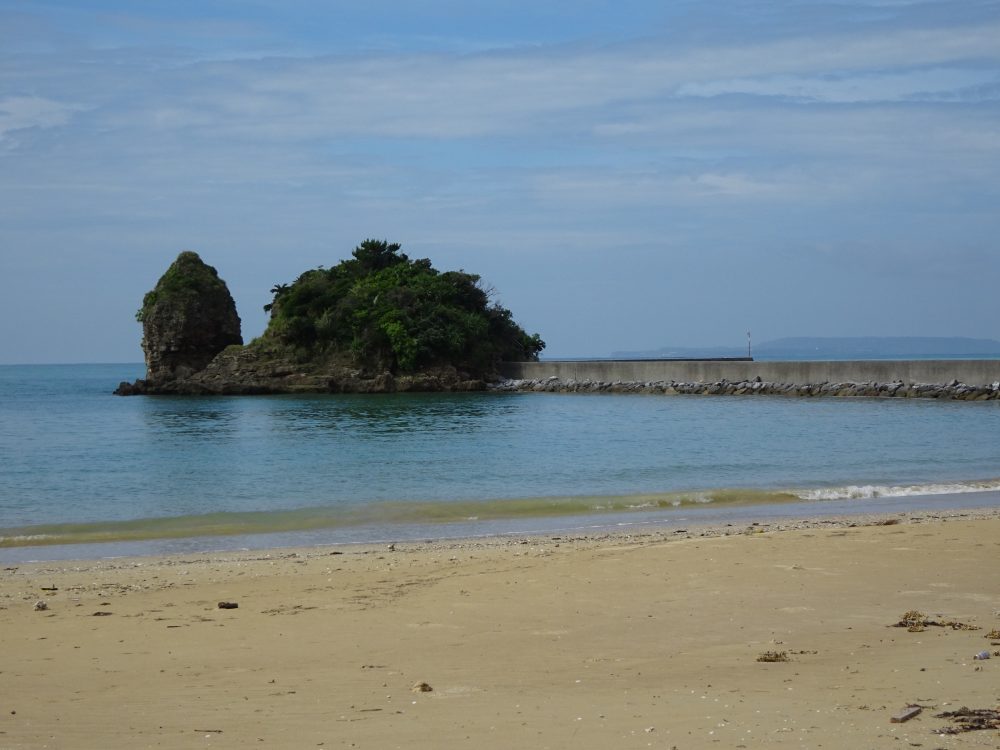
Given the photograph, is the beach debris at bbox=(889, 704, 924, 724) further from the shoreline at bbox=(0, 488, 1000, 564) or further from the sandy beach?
the shoreline at bbox=(0, 488, 1000, 564)

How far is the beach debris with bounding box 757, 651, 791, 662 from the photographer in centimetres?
712

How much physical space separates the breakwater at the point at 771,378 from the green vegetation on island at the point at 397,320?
305cm

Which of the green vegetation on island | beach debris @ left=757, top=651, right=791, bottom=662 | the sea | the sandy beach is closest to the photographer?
the sandy beach

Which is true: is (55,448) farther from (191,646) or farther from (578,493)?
(191,646)

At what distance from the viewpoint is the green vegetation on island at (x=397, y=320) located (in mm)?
58312

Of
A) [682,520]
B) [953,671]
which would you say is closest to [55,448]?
[682,520]

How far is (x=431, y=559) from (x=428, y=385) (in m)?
45.7

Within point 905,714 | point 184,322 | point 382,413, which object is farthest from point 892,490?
point 184,322

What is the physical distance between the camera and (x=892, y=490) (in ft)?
62.8

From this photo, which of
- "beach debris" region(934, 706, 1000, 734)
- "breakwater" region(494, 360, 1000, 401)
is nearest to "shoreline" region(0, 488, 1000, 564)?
"beach debris" region(934, 706, 1000, 734)

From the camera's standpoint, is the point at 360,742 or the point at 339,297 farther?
the point at 339,297

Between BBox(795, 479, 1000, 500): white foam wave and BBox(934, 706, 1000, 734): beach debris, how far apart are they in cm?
1307

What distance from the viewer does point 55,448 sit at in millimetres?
29703

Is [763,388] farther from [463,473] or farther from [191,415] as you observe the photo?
[463,473]
